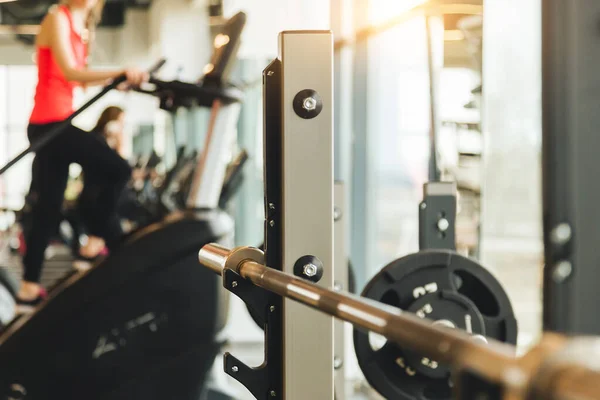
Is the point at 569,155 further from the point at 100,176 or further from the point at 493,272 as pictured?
the point at 100,176

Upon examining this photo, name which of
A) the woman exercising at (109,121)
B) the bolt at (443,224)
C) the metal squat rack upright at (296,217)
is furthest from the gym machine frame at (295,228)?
the woman exercising at (109,121)

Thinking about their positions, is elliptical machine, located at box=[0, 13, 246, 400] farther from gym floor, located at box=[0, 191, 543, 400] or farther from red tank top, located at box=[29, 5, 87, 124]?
gym floor, located at box=[0, 191, 543, 400]

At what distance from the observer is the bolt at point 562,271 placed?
80cm

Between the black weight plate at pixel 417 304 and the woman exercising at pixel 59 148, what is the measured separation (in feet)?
4.65

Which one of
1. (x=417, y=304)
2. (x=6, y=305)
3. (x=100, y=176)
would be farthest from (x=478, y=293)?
(x=6, y=305)

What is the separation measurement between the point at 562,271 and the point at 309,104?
58cm

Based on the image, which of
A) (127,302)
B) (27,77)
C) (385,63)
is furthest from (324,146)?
(27,77)

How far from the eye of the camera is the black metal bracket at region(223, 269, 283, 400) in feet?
4.13

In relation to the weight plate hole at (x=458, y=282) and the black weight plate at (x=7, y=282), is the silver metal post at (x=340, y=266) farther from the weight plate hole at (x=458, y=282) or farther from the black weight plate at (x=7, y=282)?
the black weight plate at (x=7, y=282)

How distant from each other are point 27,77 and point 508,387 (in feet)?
32.3

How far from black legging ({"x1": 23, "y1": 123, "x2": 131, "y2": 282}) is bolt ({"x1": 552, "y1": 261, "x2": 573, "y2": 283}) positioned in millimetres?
2143

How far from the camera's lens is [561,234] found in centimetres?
80

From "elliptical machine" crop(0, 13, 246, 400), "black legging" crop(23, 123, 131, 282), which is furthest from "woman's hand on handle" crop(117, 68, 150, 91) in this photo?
"black legging" crop(23, 123, 131, 282)

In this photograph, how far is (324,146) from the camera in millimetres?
1268
